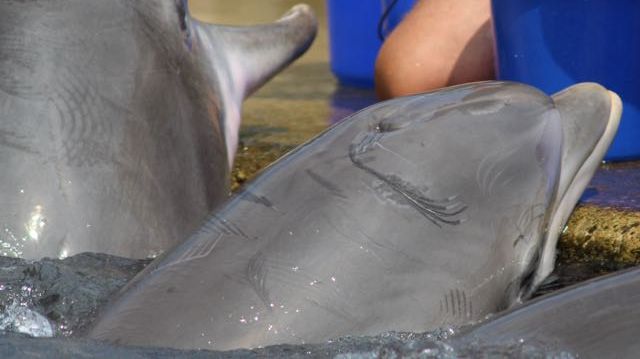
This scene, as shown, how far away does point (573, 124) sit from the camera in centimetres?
385

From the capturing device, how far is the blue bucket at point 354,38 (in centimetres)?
740

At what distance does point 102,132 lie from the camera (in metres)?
4.36

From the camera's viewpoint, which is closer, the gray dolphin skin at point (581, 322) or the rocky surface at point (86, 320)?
the gray dolphin skin at point (581, 322)

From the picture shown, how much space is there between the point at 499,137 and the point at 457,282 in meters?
0.40

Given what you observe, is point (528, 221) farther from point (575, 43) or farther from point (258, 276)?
point (575, 43)

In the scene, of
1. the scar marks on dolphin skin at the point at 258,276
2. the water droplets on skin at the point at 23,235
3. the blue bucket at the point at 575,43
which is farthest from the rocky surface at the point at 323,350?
the blue bucket at the point at 575,43

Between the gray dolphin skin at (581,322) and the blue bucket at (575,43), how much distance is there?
2.56 meters

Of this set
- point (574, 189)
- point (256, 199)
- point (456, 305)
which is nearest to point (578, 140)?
point (574, 189)

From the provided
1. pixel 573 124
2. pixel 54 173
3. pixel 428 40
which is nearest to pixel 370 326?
pixel 573 124

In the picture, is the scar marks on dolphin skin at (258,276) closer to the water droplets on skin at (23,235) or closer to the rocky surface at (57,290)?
the rocky surface at (57,290)

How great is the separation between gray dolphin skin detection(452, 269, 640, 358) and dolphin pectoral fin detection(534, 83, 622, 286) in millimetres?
928

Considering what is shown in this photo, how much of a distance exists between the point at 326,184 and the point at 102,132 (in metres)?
1.14

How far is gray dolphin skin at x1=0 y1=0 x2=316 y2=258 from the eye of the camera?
415 centimetres

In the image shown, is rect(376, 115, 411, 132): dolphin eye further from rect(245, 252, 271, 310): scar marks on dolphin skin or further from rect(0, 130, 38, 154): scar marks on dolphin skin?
rect(0, 130, 38, 154): scar marks on dolphin skin
